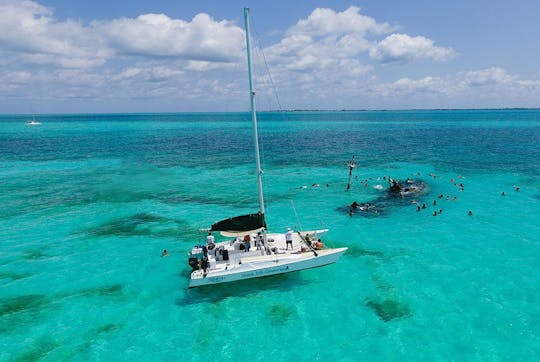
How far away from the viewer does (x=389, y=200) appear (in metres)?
44.3

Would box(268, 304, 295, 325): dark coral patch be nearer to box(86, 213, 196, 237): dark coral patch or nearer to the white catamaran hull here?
the white catamaran hull

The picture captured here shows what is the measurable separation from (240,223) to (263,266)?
3.55 metres

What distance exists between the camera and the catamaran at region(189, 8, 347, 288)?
23344mm

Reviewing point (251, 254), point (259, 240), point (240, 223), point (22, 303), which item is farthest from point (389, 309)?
point (22, 303)

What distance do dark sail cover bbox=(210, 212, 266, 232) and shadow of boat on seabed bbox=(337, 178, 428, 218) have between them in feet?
54.4

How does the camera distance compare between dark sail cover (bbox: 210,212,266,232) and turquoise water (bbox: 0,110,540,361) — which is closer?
turquoise water (bbox: 0,110,540,361)

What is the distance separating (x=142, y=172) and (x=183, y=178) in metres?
10.2

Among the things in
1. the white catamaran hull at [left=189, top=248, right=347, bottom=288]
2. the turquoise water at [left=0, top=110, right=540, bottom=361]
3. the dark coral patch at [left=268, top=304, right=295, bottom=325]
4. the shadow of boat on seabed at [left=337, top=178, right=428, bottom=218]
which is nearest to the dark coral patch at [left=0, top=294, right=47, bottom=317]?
the turquoise water at [left=0, top=110, right=540, bottom=361]

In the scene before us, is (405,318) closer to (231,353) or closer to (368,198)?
(231,353)

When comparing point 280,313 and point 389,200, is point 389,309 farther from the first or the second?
point 389,200

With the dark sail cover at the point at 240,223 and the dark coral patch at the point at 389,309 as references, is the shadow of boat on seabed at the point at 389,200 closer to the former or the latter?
the dark sail cover at the point at 240,223

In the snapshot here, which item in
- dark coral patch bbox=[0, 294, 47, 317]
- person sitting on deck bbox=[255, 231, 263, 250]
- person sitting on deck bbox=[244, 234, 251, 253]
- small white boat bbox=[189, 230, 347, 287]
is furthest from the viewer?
person sitting on deck bbox=[255, 231, 263, 250]

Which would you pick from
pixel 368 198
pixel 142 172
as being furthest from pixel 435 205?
pixel 142 172

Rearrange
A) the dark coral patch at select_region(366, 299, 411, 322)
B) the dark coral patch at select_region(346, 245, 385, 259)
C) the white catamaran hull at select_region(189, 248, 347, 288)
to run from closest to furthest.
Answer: the dark coral patch at select_region(366, 299, 411, 322) → the white catamaran hull at select_region(189, 248, 347, 288) → the dark coral patch at select_region(346, 245, 385, 259)
